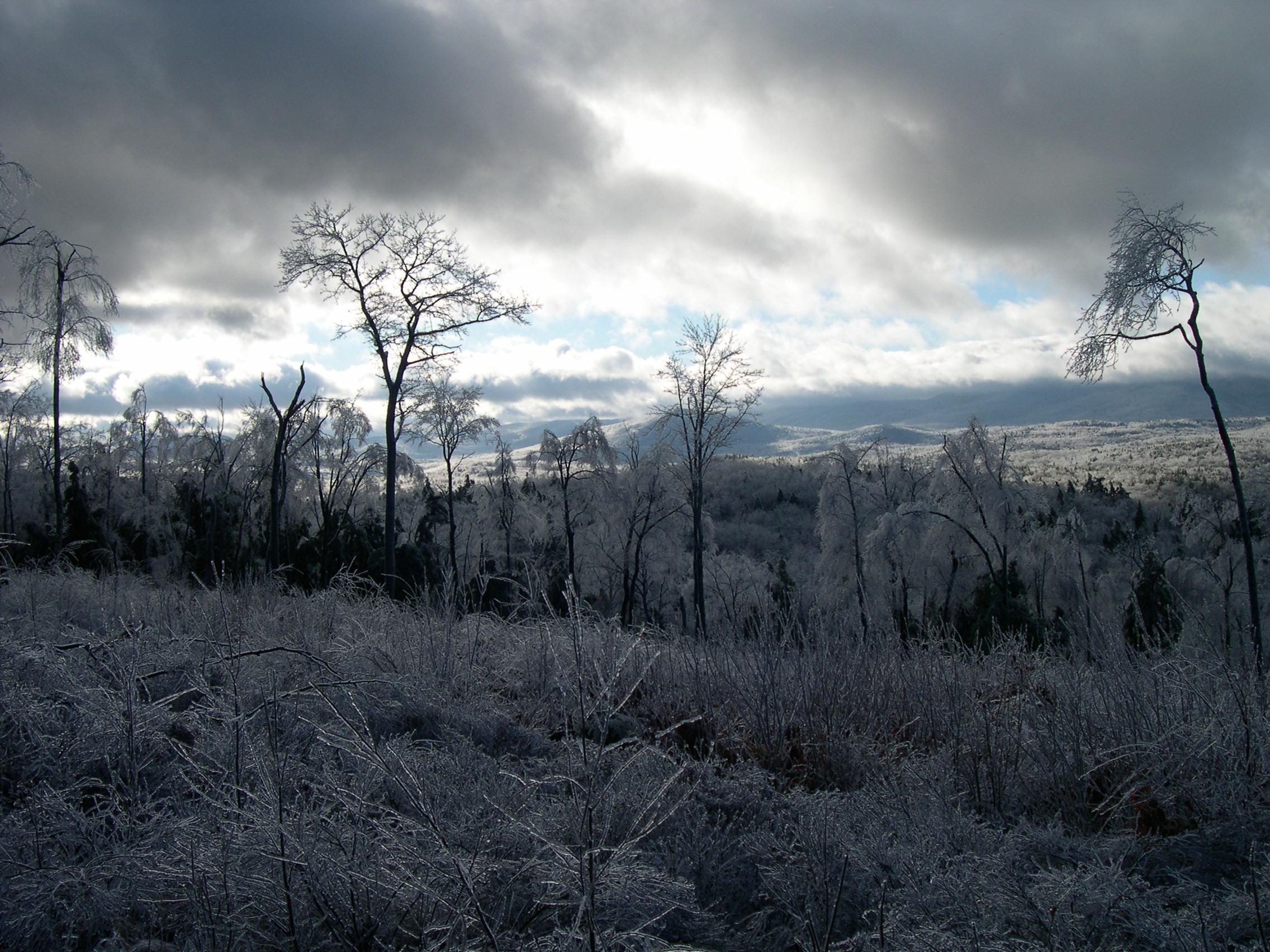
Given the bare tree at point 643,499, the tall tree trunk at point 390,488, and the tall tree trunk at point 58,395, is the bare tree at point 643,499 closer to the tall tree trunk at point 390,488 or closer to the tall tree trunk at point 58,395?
the tall tree trunk at point 390,488

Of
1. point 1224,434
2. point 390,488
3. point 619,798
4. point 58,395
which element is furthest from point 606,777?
point 58,395

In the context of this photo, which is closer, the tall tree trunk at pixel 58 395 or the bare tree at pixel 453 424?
the tall tree trunk at pixel 58 395

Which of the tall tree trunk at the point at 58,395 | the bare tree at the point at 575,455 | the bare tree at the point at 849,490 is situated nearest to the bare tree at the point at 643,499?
the bare tree at the point at 575,455

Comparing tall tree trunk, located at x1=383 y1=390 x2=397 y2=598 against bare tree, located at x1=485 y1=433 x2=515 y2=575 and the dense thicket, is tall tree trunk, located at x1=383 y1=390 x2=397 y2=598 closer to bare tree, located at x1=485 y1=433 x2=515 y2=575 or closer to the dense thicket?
the dense thicket

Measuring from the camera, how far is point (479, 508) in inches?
1463

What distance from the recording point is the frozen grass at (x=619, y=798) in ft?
7.84

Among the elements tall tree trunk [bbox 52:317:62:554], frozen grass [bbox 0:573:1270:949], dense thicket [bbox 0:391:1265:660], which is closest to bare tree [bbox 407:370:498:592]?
dense thicket [bbox 0:391:1265:660]

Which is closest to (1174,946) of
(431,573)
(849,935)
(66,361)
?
(849,935)

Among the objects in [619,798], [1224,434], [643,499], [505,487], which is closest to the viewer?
[619,798]

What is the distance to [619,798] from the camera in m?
2.94

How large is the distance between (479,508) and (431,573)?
10.4 m

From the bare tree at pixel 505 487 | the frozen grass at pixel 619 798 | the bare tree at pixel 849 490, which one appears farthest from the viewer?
the bare tree at pixel 505 487

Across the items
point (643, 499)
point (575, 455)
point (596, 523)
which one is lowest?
point (596, 523)

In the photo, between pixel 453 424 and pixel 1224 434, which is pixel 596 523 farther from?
pixel 1224 434
